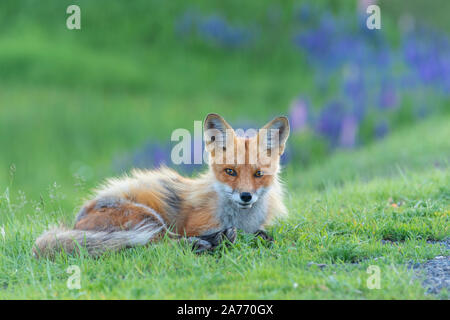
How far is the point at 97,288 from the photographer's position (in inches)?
179

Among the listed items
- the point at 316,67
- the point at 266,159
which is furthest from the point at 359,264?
the point at 316,67

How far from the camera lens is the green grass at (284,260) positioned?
432cm

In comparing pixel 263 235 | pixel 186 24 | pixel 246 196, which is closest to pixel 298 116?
pixel 186 24

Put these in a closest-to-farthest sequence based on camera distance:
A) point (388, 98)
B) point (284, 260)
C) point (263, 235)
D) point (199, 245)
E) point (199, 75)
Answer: point (284, 260) < point (199, 245) < point (263, 235) < point (388, 98) < point (199, 75)

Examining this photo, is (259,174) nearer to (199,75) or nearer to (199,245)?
(199,245)

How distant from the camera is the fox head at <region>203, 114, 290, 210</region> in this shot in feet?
17.5

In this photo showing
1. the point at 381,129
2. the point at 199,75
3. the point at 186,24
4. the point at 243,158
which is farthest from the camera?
the point at 186,24

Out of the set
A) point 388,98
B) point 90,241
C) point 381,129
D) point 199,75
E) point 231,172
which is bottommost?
→ point 90,241

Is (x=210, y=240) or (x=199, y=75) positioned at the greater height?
(x=199, y=75)

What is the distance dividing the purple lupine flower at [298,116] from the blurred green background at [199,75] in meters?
0.04

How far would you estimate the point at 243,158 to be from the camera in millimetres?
5430

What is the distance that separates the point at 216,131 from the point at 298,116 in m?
8.45

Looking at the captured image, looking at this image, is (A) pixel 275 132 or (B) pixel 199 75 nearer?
(A) pixel 275 132

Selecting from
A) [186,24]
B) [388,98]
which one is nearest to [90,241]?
[388,98]
